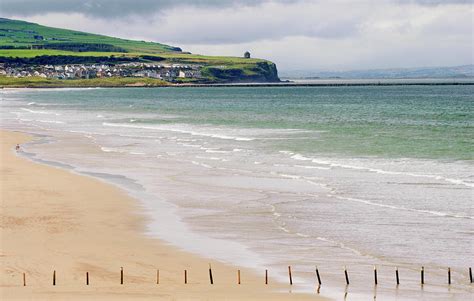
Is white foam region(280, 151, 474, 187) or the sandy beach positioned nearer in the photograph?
the sandy beach

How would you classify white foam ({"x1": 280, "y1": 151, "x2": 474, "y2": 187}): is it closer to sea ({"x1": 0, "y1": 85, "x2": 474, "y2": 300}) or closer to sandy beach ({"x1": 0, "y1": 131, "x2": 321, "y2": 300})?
sea ({"x1": 0, "y1": 85, "x2": 474, "y2": 300})

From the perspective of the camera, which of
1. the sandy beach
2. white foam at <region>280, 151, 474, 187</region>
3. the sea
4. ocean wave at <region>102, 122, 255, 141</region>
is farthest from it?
ocean wave at <region>102, 122, 255, 141</region>

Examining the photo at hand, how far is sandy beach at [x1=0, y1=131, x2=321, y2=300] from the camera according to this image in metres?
21.5

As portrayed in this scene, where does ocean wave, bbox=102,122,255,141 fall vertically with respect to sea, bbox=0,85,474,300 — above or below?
below

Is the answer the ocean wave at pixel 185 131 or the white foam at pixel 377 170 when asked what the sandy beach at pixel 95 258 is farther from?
the ocean wave at pixel 185 131

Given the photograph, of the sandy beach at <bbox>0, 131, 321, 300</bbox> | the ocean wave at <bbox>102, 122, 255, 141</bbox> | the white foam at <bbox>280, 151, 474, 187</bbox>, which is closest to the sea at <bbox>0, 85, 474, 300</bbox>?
the white foam at <bbox>280, 151, 474, 187</bbox>

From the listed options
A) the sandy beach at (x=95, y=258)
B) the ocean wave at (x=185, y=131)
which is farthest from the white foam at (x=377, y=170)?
the ocean wave at (x=185, y=131)

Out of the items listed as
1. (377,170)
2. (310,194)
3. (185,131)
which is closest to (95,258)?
(310,194)

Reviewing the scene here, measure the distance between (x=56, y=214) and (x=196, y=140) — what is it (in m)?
34.2

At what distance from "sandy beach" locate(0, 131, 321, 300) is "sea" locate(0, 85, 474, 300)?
2.95 ft

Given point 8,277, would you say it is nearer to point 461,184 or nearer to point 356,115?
point 461,184

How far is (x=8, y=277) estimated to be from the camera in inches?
888

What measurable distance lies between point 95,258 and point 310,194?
45.9 feet

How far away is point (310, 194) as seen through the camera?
122ft
